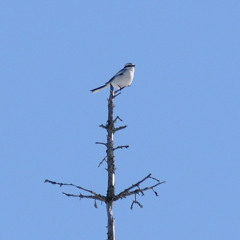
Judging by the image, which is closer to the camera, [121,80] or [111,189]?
[111,189]

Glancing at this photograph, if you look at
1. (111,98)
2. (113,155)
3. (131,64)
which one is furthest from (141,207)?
(131,64)

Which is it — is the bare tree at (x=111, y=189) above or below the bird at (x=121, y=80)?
below

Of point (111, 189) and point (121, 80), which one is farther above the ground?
point (121, 80)

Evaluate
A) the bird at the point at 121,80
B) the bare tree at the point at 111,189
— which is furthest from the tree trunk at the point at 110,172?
the bird at the point at 121,80

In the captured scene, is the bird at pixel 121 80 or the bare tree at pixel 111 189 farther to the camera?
the bird at pixel 121 80

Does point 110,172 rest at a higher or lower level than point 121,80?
lower

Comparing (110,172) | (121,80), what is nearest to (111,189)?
(110,172)

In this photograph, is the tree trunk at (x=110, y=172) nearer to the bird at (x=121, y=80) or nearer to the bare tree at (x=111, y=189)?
the bare tree at (x=111, y=189)

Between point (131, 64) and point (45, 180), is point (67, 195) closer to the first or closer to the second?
point (45, 180)

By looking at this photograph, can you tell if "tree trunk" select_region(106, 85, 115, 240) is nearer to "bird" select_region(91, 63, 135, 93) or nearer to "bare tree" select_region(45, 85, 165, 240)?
"bare tree" select_region(45, 85, 165, 240)

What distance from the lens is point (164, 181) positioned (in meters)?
11.0

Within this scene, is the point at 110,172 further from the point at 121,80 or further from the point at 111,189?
the point at 121,80

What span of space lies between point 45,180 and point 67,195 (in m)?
0.46

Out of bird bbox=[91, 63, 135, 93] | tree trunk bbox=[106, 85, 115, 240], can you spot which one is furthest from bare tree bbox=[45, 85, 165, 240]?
bird bbox=[91, 63, 135, 93]
